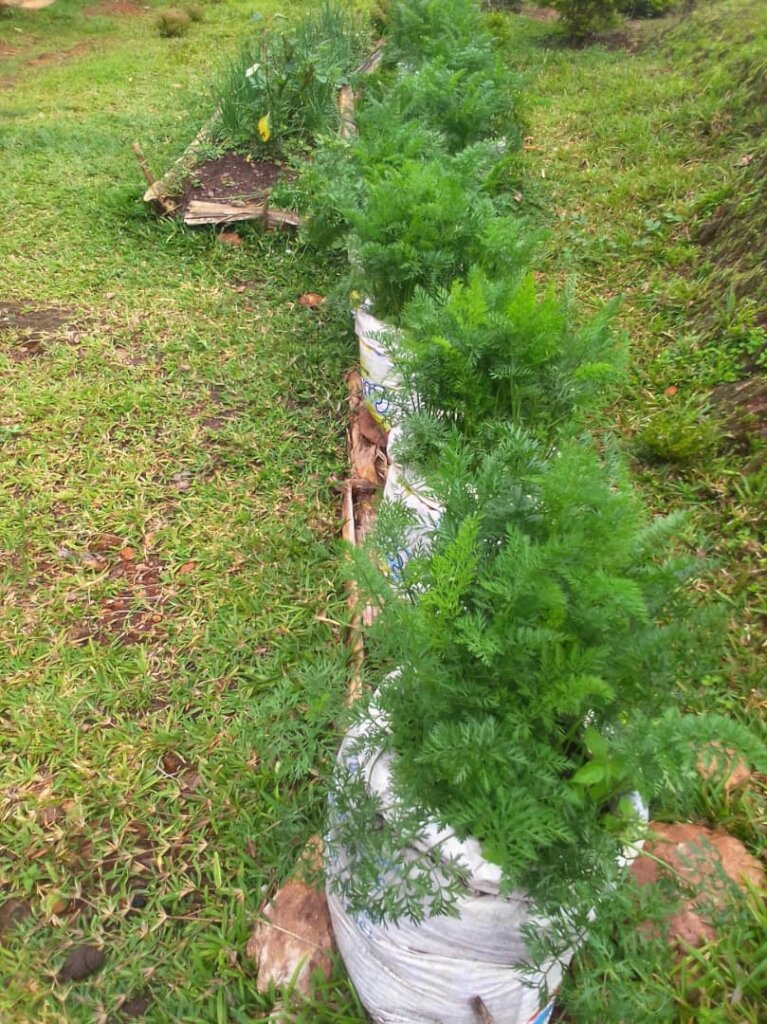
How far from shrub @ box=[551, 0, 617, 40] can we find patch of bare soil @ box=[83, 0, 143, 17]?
6030mm

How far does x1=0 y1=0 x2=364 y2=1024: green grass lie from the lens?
5.47 ft

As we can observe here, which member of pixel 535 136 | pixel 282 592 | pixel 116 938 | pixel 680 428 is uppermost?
pixel 535 136

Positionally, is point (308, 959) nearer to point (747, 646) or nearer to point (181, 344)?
point (747, 646)

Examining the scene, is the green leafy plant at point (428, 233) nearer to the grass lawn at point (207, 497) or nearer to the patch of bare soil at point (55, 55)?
the grass lawn at point (207, 497)

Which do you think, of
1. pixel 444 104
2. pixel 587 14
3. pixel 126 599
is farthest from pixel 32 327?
pixel 587 14

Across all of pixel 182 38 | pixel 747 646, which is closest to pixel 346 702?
pixel 747 646

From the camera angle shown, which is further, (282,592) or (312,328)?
(312,328)

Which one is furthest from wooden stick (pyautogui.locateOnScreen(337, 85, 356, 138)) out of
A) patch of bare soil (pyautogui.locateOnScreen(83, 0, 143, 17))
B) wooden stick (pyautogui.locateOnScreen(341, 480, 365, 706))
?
patch of bare soil (pyautogui.locateOnScreen(83, 0, 143, 17))

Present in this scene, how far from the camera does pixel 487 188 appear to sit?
131 inches

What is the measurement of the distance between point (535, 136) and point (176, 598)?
433cm

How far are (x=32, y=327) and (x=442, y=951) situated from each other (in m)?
3.45

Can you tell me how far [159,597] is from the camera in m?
2.40

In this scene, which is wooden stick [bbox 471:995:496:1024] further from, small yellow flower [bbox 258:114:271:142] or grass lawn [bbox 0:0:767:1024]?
small yellow flower [bbox 258:114:271:142]

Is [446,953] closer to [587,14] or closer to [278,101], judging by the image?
[278,101]
